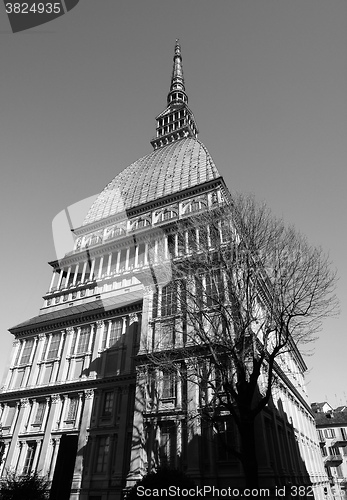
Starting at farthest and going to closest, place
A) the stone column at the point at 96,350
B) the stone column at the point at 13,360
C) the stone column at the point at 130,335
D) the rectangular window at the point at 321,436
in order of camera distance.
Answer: the rectangular window at the point at 321,436 < the stone column at the point at 13,360 < the stone column at the point at 96,350 < the stone column at the point at 130,335

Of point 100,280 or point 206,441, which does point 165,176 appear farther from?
point 206,441

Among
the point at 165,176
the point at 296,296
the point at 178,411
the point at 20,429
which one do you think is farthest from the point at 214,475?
the point at 165,176

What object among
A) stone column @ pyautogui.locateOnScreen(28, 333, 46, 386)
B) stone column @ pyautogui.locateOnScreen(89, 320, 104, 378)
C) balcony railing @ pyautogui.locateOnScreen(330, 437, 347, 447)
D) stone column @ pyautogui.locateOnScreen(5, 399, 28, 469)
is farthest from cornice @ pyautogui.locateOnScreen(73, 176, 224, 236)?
balcony railing @ pyautogui.locateOnScreen(330, 437, 347, 447)

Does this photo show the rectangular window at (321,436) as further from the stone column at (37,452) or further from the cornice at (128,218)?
the stone column at (37,452)

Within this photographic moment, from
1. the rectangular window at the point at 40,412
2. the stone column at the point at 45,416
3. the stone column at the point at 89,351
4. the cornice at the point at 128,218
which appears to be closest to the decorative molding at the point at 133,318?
the stone column at the point at 89,351

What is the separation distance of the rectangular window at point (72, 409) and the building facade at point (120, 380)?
0.30 ft

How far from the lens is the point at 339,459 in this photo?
2276 inches

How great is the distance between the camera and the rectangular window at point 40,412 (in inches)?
1267

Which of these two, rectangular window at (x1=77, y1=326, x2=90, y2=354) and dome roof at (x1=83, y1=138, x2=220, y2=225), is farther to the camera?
dome roof at (x1=83, y1=138, x2=220, y2=225)

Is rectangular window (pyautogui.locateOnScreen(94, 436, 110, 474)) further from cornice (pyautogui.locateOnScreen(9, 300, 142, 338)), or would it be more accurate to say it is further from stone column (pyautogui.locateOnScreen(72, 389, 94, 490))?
cornice (pyautogui.locateOnScreen(9, 300, 142, 338))

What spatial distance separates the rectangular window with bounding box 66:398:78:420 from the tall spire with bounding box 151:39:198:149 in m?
56.7

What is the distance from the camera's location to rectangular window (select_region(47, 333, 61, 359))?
35806 millimetres

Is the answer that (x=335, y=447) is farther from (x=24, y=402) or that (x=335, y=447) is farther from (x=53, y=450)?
(x=24, y=402)

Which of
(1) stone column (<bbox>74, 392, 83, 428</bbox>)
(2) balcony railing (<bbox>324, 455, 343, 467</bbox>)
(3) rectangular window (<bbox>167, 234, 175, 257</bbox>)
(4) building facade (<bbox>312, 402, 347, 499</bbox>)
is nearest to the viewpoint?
(1) stone column (<bbox>74, 392, 83, 428</bbox>)
